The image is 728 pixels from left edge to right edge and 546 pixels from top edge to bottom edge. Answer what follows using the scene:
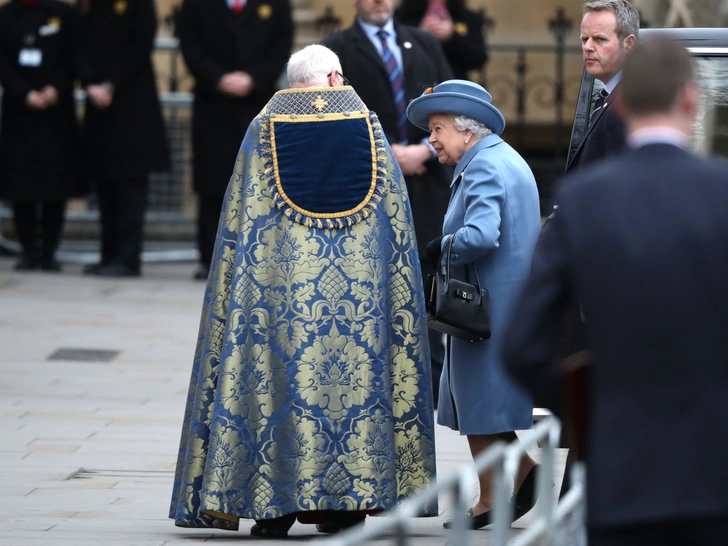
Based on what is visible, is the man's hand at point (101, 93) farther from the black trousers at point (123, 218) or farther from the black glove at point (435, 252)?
the black glove at point (435, 252)

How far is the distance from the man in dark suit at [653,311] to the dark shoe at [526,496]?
2.43 metres

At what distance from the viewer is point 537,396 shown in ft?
8.86

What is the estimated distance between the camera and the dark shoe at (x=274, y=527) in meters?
5.00

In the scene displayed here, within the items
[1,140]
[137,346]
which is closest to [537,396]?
[137,346]

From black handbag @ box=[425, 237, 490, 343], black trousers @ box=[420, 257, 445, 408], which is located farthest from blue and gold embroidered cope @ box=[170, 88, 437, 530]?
black trousers @ box=[420, 257, 445, 408]

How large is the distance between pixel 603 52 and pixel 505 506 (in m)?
2.29

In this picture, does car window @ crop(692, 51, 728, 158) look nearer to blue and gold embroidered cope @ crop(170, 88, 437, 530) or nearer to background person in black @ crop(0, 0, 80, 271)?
blue and gold embroidered cope @ crop(170, 88, 437, 530)

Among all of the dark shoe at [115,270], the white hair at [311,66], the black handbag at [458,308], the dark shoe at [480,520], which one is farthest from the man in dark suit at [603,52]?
the dark shoe at [115,270]

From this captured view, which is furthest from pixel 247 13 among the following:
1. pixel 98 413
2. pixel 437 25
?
pixel 98 413

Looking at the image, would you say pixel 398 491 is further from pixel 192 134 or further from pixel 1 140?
pixel 1 140

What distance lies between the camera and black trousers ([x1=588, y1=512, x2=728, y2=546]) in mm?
2523

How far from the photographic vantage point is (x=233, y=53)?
10547 mm

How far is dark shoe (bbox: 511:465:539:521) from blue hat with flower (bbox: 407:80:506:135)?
117 cm

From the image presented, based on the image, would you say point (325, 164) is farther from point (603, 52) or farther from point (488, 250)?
point (603, 52)
